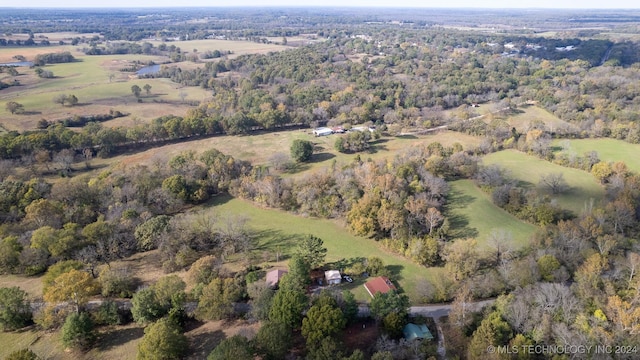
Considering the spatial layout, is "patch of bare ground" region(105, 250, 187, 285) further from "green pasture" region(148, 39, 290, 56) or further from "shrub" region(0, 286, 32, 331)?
"green pasture" region(148, 39, 290, 56)

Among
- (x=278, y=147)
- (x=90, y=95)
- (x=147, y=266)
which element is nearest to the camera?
(x=147, y=266)

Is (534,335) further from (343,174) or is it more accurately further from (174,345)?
(343,174)

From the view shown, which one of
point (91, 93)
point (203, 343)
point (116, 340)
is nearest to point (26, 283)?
point (116, 340)

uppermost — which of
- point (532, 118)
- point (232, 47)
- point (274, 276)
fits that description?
point (232, 47)

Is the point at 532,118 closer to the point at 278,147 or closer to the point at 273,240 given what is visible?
the point at 278,147

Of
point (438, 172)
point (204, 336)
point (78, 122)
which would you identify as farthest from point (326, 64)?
point (204, 336)

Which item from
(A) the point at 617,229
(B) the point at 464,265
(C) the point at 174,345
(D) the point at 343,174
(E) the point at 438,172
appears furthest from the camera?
(E) the point at 438,172
